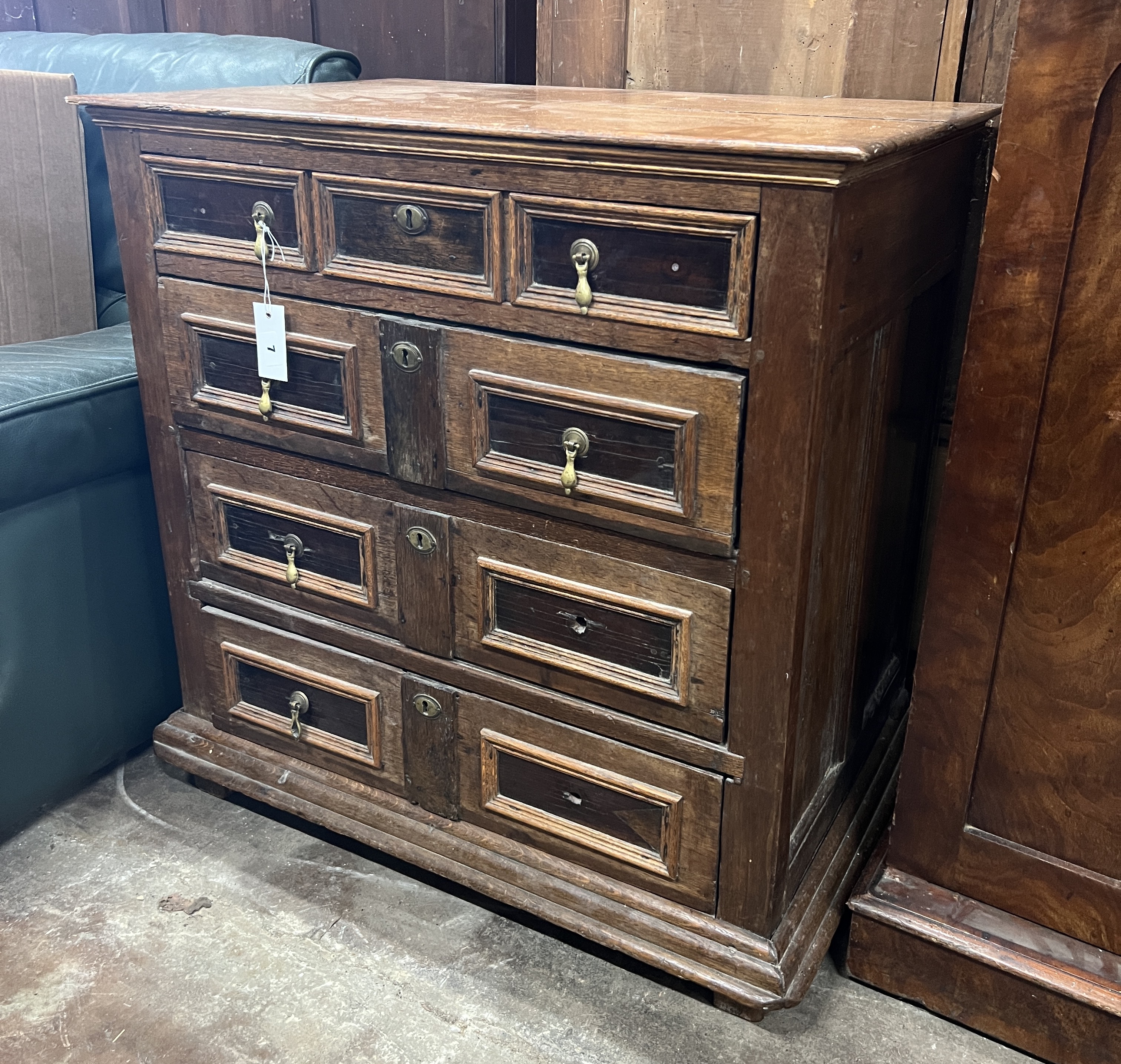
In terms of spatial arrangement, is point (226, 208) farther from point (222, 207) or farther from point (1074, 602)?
point (1074, 602)

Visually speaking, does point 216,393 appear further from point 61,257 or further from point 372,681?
point 61,257

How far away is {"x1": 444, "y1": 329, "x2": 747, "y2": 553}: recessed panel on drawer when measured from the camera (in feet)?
3.28

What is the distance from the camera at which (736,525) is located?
1.02 meters

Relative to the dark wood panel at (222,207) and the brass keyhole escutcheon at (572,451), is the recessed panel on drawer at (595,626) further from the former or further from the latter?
the dark wood panel at (222,207)

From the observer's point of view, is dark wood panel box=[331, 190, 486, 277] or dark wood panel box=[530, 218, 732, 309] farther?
dark wood panel box=[331, 190, 486, 277]

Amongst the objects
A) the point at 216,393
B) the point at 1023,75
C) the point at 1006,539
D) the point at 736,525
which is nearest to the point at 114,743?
the point at 216,393

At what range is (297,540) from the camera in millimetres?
1341

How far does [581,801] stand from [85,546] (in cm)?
77

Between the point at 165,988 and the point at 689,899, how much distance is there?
2.03ft

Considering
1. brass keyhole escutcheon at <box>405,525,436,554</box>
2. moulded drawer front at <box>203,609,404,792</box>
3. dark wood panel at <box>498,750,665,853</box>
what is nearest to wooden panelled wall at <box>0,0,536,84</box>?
brass keyhole escutcheon at <box>405,525,436,554</box>

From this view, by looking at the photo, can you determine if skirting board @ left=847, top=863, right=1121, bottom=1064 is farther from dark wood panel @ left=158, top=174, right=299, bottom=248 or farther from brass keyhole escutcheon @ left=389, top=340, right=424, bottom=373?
dark wood panel @ left=158, top=174, right=299, bottom=248

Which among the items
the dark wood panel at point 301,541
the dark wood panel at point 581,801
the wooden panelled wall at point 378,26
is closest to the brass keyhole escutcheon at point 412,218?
the dark wood panel at point 301,541

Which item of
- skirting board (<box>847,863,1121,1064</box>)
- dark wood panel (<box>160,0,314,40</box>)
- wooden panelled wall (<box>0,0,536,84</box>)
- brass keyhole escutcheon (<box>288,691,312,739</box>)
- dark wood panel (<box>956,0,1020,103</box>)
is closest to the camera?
skirting board (<box>847,863,1121,1064</box>)

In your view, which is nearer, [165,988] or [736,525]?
[736,525]
